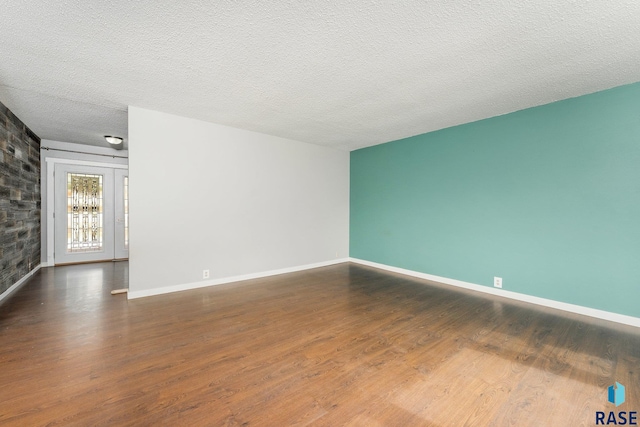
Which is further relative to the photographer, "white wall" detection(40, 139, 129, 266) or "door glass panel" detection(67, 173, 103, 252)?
"door glass panel" detection(67, 173, 103, 252)

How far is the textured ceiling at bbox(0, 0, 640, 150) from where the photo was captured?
1.72 m

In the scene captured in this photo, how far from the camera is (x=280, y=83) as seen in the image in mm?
2703

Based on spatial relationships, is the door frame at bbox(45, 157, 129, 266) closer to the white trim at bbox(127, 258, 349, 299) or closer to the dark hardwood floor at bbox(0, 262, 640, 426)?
the dark hardwood floor at bbox(0, 262, 640, 426)

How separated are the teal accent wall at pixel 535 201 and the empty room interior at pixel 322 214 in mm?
21

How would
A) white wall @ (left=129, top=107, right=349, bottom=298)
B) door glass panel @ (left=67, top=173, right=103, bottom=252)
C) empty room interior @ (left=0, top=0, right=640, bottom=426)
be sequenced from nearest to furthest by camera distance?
1. empty room interior @ (left=0, top=0, right=640, bottom=426)
2. white wall @ (left=129, top=107, right=349, bottom=298)
3. door glass panel @ (left=67, top=173, right=103, bottom=252)

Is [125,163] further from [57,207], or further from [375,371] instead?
[375,371]

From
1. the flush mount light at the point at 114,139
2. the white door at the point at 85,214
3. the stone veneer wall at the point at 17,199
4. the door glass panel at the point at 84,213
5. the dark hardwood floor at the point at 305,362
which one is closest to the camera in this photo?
the dark hardwood floor at the point at 305,362

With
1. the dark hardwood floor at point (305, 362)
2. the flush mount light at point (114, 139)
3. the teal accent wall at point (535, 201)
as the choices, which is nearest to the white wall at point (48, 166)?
the flush mount light at point (114, 139)

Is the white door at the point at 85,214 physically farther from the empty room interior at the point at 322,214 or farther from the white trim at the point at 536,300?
the white trim at the point at 536,300

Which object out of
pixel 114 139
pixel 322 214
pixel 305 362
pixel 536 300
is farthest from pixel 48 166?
pixel 536 300

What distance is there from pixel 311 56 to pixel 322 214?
3511 millimetres

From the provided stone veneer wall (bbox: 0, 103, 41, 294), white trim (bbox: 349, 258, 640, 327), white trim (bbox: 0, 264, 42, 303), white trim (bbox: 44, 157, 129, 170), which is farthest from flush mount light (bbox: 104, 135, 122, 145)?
white trim (bbox: 349, 258, 640, 327)

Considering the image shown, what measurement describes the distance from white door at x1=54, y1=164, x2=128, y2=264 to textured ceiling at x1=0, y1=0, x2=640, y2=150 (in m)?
2.34

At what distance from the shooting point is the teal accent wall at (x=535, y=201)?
2.75 metres
